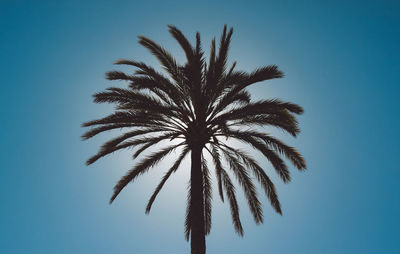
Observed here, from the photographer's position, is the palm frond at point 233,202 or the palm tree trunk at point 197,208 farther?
the palm frond at point 233,202

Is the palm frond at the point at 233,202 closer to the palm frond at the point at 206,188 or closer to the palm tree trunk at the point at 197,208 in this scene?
the palm frond at the point at 206,188

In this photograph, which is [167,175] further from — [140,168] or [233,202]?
[233,202]

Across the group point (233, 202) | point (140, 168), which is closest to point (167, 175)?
point (140, 168)

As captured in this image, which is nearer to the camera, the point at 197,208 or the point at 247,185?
the point at 197,208

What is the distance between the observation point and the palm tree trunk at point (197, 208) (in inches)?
302

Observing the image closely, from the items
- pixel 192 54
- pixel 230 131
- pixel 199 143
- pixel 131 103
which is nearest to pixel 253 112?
pixel 230 131

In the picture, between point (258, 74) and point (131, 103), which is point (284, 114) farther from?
point (131, 103)

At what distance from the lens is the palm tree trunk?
7.66m

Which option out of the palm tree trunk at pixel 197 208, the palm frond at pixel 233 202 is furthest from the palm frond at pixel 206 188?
the palm tree trunk at pixel 197 208

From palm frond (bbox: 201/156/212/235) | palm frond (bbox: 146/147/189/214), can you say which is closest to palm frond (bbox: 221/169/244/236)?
palm frond (bbox: 201/156/212/235)

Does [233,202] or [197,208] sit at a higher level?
[233,202]

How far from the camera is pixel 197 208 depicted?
320 inches

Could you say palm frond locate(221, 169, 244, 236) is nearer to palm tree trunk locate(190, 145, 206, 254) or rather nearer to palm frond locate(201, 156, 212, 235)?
palm frond locate(201, 156, 212, 235)

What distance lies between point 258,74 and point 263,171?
340cm
